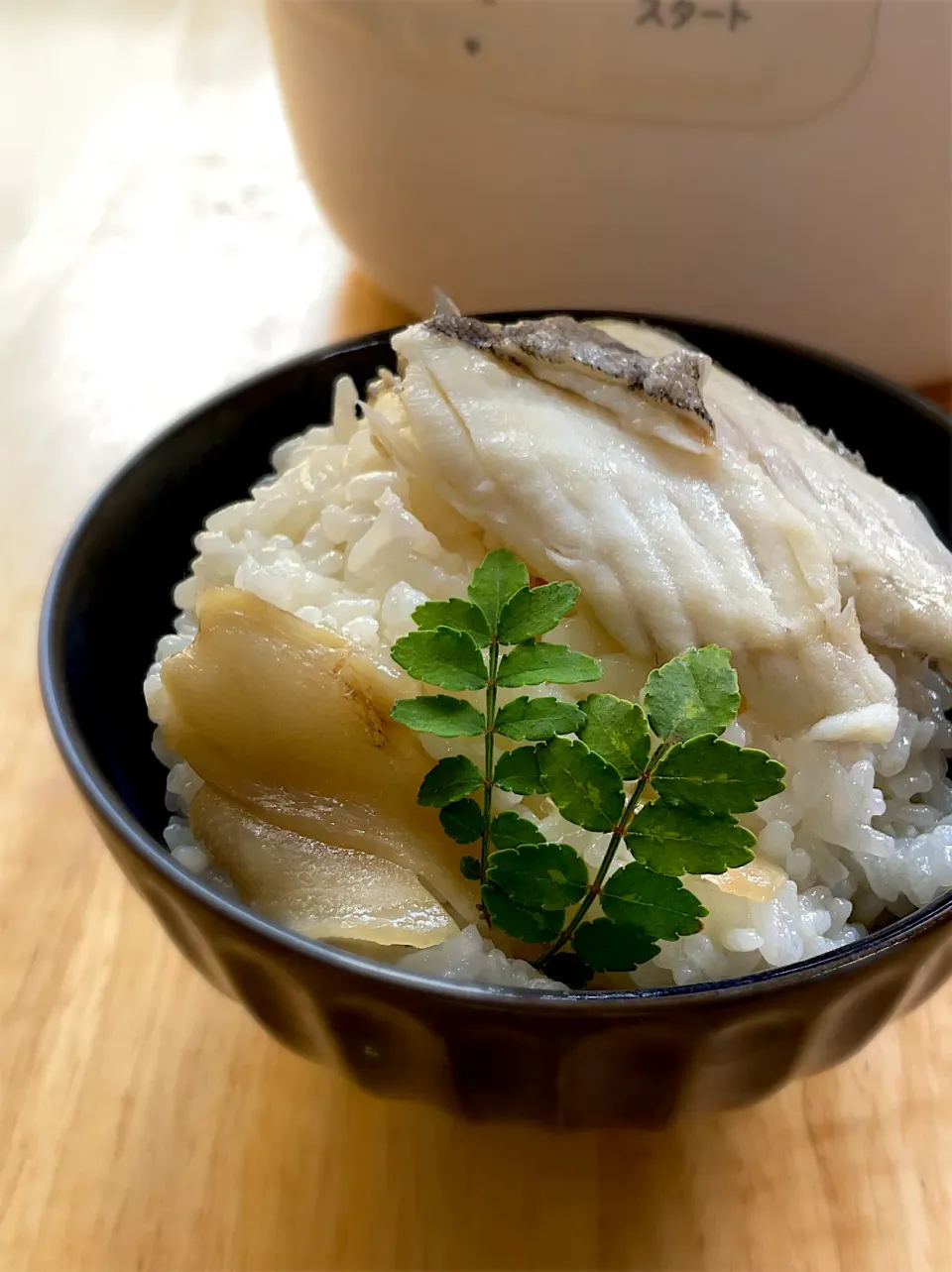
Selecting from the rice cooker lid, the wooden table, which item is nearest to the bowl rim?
the wooden table

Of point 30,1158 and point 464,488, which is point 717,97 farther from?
point 30,1158

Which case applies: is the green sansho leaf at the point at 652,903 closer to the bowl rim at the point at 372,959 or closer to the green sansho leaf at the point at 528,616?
the bowl rim at the point at 372,959

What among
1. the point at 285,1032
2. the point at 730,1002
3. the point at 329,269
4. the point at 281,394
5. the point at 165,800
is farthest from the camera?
the point at 329,269

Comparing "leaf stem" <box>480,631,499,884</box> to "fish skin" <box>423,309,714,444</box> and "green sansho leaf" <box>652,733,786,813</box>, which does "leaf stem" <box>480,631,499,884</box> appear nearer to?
"green sansho leaf" <box>652,733,786,813</box>

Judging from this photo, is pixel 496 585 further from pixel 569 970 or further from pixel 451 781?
pixel 569 970

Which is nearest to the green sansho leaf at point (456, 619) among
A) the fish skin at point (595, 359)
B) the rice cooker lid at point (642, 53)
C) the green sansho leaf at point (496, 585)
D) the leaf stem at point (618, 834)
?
the green sansho leaf at point (496, 585)

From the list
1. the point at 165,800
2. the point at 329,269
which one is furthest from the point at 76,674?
the point at 329,269
